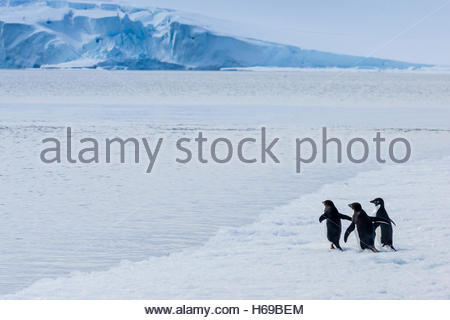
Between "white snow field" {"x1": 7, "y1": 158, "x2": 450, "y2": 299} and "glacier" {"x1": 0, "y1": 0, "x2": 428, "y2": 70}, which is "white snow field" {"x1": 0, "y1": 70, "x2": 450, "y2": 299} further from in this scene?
"glacier" {"x1": 0, "y1": 0, "x2": 428, "y2": 70}

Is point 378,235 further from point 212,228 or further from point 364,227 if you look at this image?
point 212,228

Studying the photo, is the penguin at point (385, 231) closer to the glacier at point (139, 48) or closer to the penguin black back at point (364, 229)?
the penguin black back at point (364, 229)

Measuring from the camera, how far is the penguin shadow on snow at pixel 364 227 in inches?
148

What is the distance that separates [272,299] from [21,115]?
1358 cm

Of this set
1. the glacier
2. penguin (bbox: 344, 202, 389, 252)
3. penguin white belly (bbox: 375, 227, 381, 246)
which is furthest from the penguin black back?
the glacier

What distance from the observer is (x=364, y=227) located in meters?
3.74

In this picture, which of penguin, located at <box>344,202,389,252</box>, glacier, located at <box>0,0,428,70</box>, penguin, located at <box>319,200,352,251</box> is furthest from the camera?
glacier, located at <box>0,0,428,70</box>

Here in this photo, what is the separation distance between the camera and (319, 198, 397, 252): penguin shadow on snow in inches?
148

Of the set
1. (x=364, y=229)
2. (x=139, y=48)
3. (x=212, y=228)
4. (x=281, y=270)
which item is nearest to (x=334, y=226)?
(x=364, y=229)

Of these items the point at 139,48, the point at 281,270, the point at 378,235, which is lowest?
the point at 281,270

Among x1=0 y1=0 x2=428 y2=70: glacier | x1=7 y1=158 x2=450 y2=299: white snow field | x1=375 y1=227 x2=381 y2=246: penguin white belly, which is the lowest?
x1=7 y1=158 x2=450 y2=299: white snow field

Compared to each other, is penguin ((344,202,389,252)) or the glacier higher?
the glacier

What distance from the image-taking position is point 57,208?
544 centimetres

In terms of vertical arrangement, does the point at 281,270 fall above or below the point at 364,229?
below
